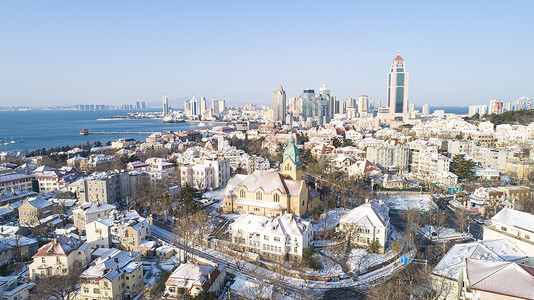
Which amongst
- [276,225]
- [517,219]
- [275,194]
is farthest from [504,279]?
[275,194]

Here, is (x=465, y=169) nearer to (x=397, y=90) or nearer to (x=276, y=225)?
(x=276, y=225)

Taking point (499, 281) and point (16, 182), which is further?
point (16, 182)

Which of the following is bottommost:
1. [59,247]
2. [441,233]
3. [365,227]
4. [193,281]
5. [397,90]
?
[441,233]

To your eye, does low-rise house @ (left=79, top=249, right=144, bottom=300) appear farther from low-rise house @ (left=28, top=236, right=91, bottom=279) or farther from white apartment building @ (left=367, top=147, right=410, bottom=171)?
white apartment building @ (left=367, top=147, right=410, bottom=171)

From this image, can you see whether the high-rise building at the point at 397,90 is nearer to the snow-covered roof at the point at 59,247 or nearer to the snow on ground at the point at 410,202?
the snow on ground at the point at 410,202

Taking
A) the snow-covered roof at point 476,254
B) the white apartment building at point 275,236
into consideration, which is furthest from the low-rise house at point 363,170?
the snow-covered roof at point 476,254

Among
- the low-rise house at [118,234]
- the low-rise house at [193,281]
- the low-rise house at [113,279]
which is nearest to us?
the low-rise house at [193,281]

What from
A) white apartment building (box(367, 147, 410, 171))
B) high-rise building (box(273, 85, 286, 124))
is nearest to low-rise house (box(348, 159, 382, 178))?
white apartment building (box(367, 147, 410, 171))
